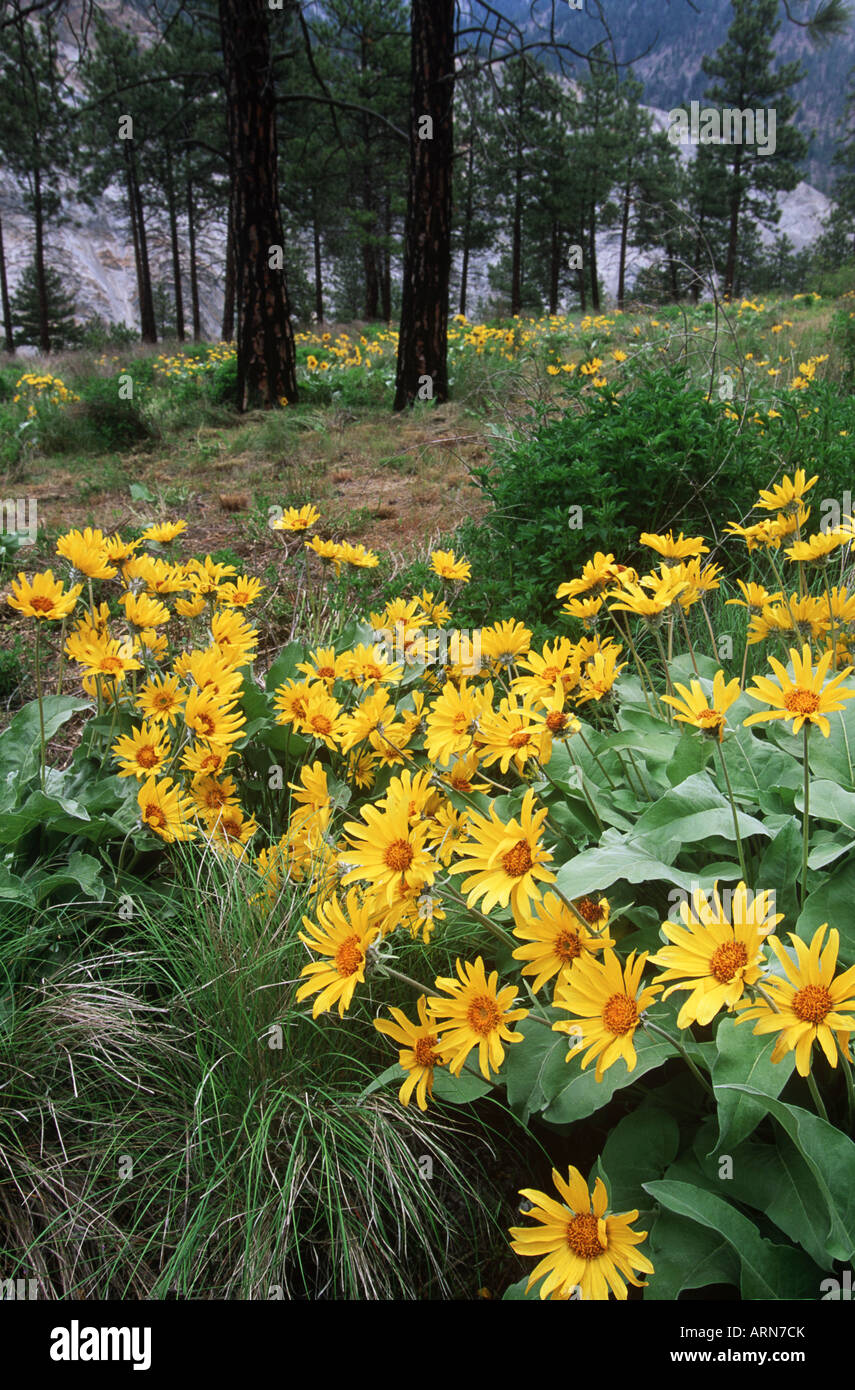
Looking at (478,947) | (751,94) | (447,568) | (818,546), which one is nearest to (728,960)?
(478,947)

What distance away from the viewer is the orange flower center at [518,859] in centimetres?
116

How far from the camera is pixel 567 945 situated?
121 centimetres

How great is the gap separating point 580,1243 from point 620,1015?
1.03ft

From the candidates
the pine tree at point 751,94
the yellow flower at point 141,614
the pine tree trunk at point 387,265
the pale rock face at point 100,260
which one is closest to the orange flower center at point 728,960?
the yellow flower at point 141,614

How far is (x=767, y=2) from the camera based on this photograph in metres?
27.6

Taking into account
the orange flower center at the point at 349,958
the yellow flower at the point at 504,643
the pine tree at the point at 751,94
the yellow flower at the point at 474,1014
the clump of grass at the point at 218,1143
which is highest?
the pine tree at the point at 751,94

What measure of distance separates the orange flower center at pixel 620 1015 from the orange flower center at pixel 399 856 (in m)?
0.37

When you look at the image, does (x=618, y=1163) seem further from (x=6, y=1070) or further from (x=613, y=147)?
(x=613, y=147)

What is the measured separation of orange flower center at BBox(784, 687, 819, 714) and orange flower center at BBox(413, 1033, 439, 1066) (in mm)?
723

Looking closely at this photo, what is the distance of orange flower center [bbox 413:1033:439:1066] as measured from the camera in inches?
49.4

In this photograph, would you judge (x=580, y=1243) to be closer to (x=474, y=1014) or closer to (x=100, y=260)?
(x=474, y=1014)

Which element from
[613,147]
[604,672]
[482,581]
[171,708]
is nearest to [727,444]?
[482,581]

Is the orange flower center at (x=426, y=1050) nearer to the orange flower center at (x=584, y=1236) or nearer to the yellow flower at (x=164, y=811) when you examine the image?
the orange flower center at (x=584, y=1236)
